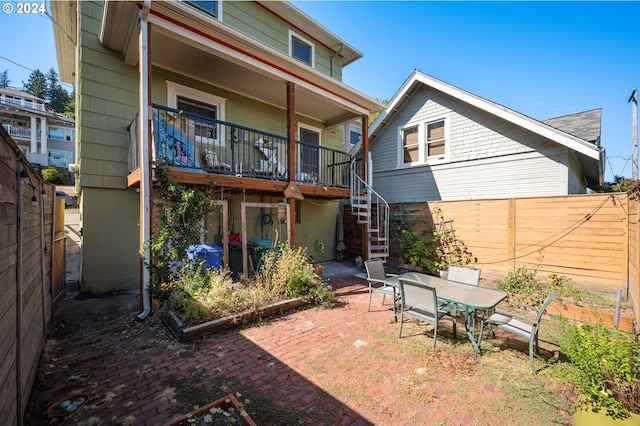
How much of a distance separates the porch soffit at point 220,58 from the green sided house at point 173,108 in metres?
0.02

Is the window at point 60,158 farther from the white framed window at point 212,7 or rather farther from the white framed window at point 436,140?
the white framed window at point 436,140

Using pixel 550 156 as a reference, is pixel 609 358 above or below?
below

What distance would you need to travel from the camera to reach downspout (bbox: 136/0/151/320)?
15.5 feet

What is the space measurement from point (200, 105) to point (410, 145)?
784 cm

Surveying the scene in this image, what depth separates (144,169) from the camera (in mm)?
4762

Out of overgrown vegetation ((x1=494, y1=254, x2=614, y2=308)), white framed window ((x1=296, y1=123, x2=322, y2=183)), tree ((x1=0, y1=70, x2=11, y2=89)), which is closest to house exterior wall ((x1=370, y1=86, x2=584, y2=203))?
overgrown vegetation ((x1=494, y1=254, x2=614, y2=308))

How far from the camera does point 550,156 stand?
24.8 ft

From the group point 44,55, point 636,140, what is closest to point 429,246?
point 636,140

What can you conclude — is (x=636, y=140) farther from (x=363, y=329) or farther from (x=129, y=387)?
(x=129, y=387)

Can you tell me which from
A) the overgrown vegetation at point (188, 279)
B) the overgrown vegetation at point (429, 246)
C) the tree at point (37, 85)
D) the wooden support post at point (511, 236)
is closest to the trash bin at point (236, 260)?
the overgrown vegetation at point (188, 279)

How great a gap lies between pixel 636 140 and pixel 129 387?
17651 millimetres

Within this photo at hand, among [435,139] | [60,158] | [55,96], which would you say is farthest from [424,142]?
[55,96]

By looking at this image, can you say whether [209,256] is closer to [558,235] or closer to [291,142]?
[291,142]

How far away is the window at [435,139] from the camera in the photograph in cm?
997
